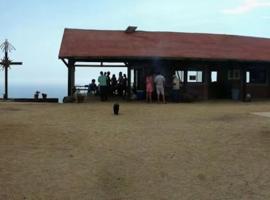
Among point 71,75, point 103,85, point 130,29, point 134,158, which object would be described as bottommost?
point 134,158

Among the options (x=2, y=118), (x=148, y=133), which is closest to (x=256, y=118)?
(x=148, y=133)

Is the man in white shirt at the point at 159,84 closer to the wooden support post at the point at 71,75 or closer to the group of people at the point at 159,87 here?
the group of people at the point at 159,87

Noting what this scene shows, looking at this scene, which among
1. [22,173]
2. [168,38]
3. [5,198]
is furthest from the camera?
[168,38]

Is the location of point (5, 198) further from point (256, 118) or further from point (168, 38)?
point (168, 38)

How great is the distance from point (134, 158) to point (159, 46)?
15.7 meters

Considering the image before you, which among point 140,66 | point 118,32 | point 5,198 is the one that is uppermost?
point 118,32

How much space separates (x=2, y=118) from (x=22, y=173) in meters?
6.82

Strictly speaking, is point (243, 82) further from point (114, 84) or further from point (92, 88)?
point (92, 88)

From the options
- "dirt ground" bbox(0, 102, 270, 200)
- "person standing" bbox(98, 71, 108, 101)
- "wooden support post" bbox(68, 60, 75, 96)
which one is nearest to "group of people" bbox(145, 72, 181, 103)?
"person standing" bbox(98, 71, 108, 101)

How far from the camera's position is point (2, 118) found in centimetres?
1580

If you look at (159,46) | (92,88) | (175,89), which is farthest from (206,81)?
(92,88)

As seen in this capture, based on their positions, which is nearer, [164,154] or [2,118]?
[164,154]

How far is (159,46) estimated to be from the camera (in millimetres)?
25656

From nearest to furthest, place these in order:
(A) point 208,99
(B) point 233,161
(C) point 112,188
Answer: (C) point 112,188, (B) point 233,161, (A) point 208,99
